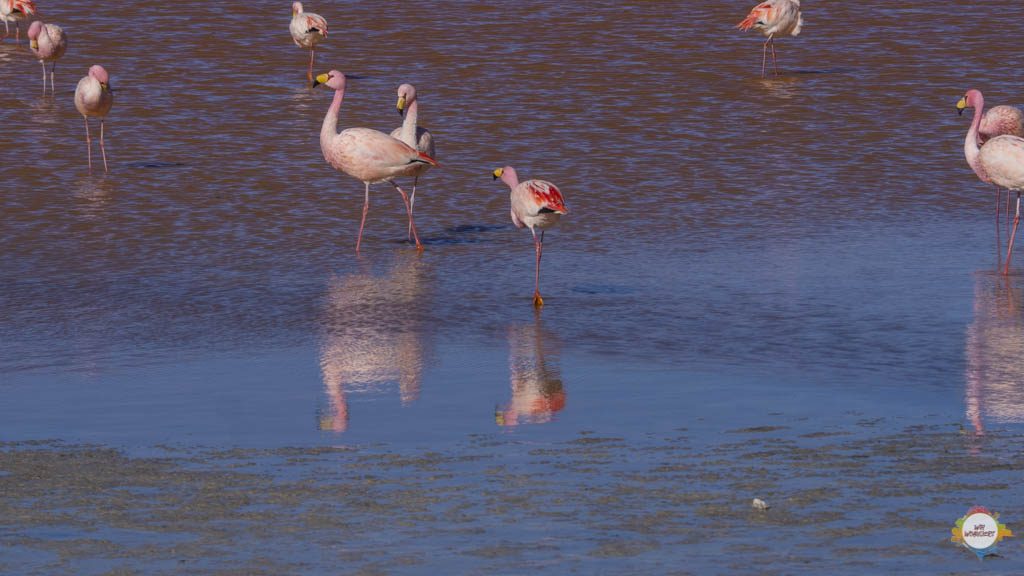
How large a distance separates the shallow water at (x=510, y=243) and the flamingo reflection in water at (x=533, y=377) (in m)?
0.03

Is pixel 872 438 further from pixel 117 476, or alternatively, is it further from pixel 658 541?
pixel 117 476

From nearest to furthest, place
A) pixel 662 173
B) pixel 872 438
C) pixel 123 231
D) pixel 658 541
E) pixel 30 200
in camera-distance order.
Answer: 1. pixel 658 541
2. pixel 872 438
3. pixel 123 231
4. pixel 30 200
5. pixel 662 173

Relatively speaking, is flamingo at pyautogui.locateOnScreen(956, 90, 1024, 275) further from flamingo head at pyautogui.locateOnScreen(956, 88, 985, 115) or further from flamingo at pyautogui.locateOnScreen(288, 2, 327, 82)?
flamingo at pyautogui.locateOnScreen(288, 2, 327, 82)

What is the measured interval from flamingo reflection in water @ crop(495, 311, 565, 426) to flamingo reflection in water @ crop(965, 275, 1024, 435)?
2.37m

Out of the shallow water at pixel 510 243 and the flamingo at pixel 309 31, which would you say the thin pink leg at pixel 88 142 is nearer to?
the shallow water at pixel 510 243

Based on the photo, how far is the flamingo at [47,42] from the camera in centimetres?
2205

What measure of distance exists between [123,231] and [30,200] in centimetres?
164

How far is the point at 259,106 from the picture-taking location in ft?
69.3

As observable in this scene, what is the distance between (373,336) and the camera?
11750 millimetres

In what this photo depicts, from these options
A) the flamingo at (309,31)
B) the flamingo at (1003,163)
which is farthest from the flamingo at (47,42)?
the flamingo at (1003,163)

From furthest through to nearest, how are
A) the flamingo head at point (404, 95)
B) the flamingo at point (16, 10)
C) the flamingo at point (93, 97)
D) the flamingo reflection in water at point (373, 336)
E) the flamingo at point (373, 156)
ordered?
the flamingo at point (16, 10), the flamingo at point (93, 97), the flamingo head at point (404, 95), the flamingo at point (373, 156), the flamingo reflection in water at point (373, 336)

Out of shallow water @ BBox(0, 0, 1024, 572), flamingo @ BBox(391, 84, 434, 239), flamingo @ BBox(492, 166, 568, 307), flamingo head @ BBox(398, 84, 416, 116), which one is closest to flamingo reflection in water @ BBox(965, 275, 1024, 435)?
shallow water @ BBox(0, 0, 1024, 572)

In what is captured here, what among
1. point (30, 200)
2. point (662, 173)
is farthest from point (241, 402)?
point (662, 173)

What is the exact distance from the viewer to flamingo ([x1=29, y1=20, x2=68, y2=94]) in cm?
2205
